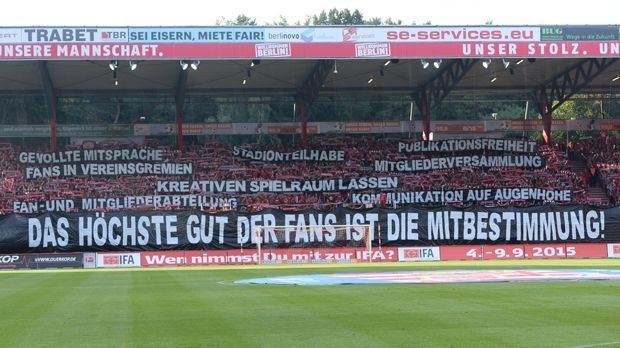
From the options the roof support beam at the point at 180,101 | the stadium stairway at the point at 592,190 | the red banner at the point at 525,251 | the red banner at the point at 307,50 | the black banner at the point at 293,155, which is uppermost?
the red banner at the point at 307,50

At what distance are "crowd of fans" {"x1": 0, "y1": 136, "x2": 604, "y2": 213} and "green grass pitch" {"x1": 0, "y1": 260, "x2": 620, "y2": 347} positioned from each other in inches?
1068

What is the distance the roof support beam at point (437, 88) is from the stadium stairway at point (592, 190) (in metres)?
8.30

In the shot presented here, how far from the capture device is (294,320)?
12.9 meters

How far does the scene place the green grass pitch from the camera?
36.0ft

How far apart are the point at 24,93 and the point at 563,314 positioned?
42303 millimetres

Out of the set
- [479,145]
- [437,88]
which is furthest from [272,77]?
[479,145]

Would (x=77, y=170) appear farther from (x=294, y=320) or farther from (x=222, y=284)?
(x=294, y=320)

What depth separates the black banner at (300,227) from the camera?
125ft

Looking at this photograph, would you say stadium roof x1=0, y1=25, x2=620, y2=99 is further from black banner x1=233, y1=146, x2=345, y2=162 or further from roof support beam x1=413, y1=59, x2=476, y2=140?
black banner x1=233, y1=146, x2=345, y2=162

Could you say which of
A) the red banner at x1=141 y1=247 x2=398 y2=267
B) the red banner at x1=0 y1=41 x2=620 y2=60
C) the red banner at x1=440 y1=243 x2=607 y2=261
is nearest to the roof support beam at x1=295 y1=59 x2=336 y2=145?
the red banner at x1=0 y1=41 x2=620 y2=60

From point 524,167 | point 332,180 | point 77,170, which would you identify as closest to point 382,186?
point 332,180

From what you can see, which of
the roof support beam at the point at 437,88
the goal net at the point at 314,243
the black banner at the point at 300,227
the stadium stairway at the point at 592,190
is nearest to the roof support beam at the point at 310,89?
the roof support beam at the point at 437,88

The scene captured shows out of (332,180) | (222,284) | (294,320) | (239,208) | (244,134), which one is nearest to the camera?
(294,320)

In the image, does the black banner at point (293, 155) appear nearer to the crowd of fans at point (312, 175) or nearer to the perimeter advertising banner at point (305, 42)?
the crowd of fans at point (312, 175)
